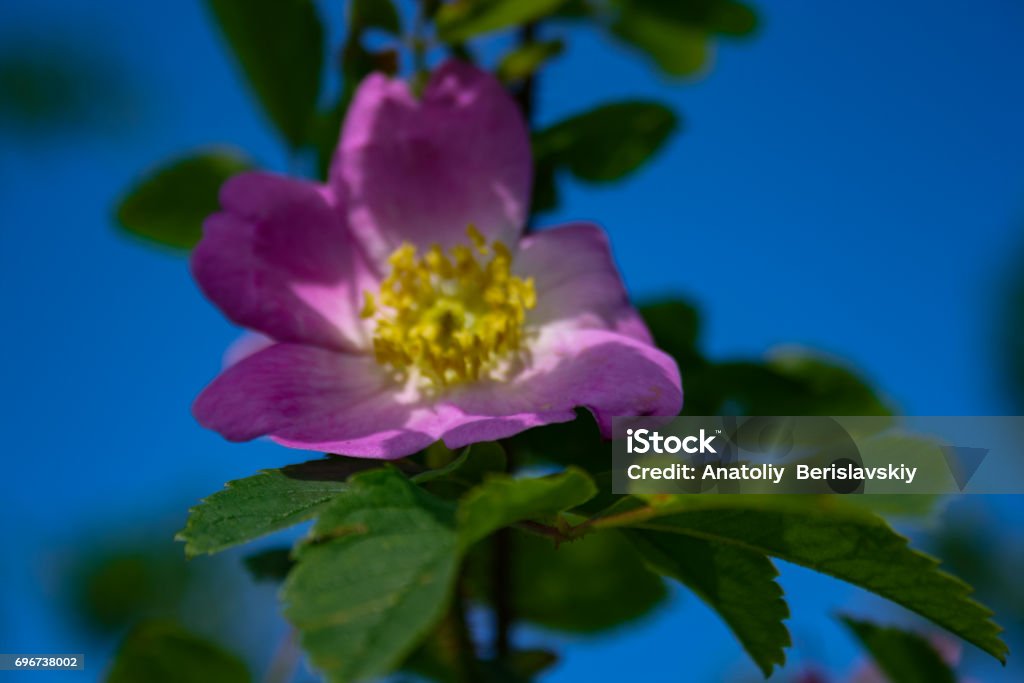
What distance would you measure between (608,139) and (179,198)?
491mm

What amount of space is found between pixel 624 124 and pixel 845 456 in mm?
554

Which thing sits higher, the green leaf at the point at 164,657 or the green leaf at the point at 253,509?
the green leaf at the point at 253,509

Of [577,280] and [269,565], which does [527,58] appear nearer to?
[577,280]

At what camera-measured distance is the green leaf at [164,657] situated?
1003 millimetres

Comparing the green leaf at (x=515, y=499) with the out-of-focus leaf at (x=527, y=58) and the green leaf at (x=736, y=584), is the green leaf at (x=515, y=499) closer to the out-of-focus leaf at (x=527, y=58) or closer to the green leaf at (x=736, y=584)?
the green leaf at (x=736, y=584)

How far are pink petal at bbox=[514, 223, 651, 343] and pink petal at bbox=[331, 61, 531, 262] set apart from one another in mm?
37

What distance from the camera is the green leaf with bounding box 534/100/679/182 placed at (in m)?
1.06

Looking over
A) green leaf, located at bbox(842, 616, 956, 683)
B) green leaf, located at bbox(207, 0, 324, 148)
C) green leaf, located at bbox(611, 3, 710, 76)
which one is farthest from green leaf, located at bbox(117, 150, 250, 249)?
green leaf, located at bbox(842, 616, 956, 683)

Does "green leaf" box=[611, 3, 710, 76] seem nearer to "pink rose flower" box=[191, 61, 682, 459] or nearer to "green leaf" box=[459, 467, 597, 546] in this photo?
"pink rose flower" box=[191, 61, 682, 459]

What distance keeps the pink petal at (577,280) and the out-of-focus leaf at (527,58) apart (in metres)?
0.19

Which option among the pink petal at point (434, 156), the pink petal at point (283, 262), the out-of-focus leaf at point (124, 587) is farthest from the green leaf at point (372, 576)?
the out-of-focus leaf at point (124, 587)

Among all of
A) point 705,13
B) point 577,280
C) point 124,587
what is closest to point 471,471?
point 577,280

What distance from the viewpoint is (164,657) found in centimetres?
101

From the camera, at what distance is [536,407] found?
33.4 inches
